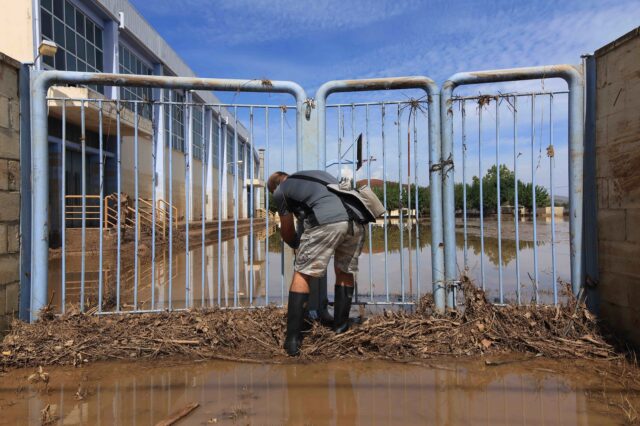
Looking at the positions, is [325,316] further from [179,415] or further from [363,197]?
[179,415]

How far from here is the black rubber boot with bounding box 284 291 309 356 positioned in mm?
3426

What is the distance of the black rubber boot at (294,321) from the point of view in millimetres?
3426

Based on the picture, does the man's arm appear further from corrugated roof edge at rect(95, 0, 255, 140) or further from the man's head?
corrugated roof edge at rect(95, 0, 255, 140)

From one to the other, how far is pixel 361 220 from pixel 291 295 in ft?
2.74

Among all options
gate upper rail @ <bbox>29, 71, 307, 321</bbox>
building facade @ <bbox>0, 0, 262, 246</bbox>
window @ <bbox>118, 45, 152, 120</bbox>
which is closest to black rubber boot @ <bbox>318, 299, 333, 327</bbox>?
gate upper rail @ <bbox>29, 71, 307, 321</bbox>

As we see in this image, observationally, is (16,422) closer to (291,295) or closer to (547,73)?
(291,295)

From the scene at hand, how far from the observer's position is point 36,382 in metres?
3.01

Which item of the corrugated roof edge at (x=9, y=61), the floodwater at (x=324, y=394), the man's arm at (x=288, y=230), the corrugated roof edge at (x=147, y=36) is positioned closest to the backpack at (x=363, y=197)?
the man's arm at (x=288, y=230)

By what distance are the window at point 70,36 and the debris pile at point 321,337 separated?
477 inches

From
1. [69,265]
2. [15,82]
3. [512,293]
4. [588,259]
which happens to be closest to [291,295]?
[588,259]

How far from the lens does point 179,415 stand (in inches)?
98.7

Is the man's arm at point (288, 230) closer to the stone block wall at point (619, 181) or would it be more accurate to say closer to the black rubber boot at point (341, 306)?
the black rubber boot at point (341, 306)

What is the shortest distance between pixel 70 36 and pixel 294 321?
14.8 metres

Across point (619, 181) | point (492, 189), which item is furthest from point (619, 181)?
point (492, 189)
